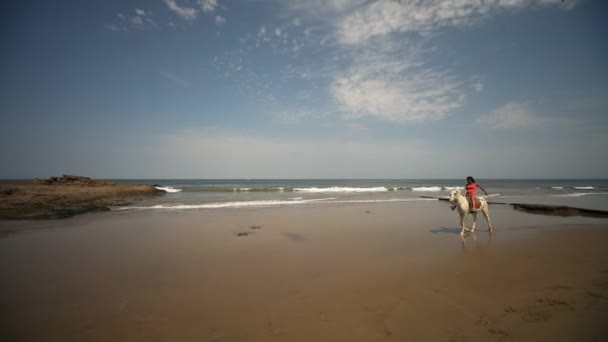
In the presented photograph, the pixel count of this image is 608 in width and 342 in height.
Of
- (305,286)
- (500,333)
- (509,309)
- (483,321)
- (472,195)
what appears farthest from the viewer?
(472,195)

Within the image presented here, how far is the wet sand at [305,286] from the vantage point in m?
3.38

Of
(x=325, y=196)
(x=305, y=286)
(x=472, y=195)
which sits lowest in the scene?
(x=305, y=286)

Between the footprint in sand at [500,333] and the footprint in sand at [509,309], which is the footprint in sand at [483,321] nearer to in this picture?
the footprint in sand at [500,333]

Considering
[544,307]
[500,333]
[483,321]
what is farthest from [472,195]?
[500,333]

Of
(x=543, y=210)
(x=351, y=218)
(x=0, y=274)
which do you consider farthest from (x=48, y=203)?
(x=543, y=210)

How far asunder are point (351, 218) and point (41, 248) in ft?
36.2

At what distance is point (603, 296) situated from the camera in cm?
415

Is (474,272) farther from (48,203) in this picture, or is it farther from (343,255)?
(48,203)

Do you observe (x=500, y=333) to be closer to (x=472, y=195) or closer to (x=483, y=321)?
(x=483, y=321)

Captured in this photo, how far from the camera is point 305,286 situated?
15.6ft

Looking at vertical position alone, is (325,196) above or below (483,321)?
above

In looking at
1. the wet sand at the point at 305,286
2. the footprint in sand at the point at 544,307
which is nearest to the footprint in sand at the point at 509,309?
the wet sand at the point at 305,286

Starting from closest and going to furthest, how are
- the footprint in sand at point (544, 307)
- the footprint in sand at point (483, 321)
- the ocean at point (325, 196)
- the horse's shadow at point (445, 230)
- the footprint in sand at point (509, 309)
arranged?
the footprint in sand at point (483, 321) → the footprint in sand at point (544, 307) → the footprint in sand at point (509, 309) → the horse's shadow at point (445, 230) → the ocean at point (325, 196)

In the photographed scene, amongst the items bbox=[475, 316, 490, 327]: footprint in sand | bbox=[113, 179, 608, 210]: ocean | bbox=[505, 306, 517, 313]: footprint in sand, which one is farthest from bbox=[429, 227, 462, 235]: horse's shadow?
bbox=[113, 179, 608, 210]: ocean
